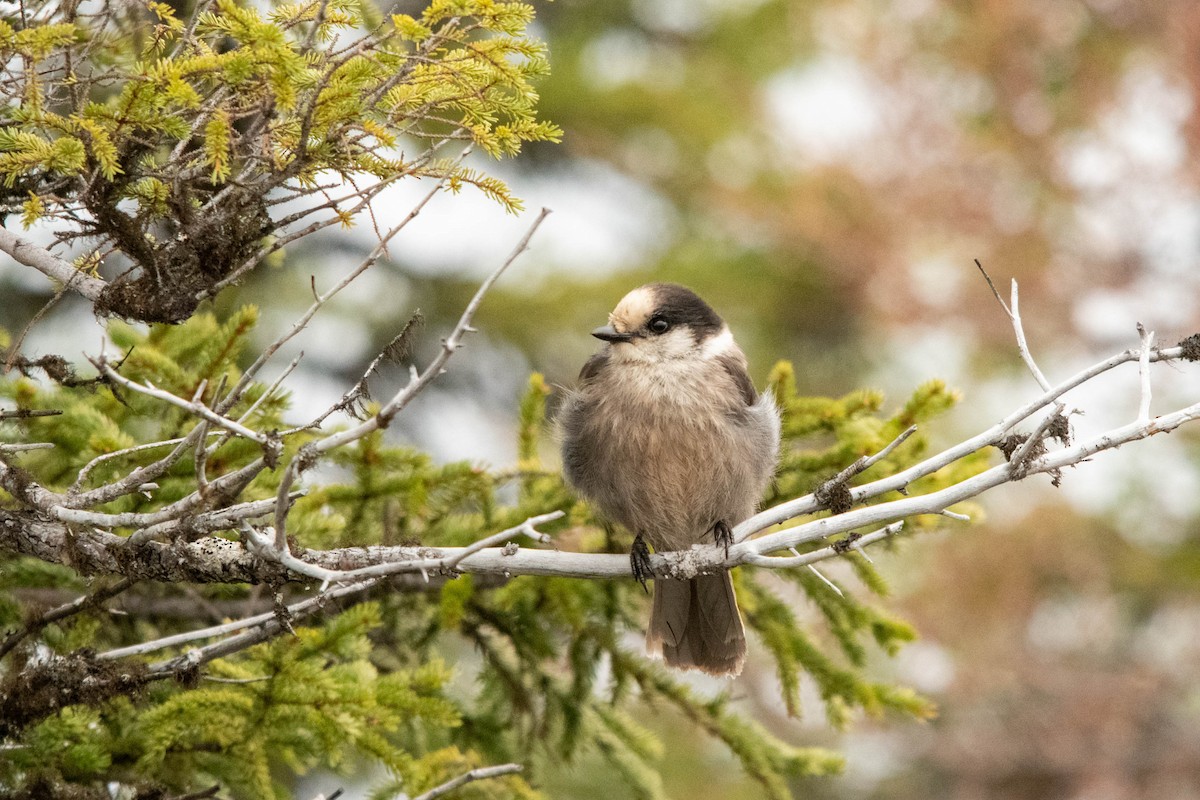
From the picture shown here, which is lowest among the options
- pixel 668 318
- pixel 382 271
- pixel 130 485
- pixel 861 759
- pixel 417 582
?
pixel 130 485

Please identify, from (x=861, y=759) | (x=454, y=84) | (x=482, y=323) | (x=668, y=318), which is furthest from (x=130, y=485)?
(x=861, y=759)

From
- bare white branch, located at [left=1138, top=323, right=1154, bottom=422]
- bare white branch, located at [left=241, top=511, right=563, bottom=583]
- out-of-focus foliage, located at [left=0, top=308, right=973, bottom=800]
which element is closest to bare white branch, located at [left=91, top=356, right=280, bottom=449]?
bare white branch, located at [left=241, top=511, right=563, bottom=583]

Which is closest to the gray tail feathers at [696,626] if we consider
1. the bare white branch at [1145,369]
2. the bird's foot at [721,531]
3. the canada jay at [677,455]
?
the canada jay at [677,455]

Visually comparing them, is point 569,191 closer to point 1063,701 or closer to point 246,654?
point 1063,701

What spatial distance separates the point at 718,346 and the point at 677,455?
0.52 metres

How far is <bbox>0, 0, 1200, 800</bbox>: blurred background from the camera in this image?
29.1 feet

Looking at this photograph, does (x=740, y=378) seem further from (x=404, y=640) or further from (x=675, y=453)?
(x=404, y=640)

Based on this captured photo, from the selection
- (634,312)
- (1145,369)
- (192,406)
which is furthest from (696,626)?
(192,406)

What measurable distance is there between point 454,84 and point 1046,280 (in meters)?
7.61

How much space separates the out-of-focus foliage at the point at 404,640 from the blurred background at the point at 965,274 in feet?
14.5

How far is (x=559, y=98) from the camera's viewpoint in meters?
8.91

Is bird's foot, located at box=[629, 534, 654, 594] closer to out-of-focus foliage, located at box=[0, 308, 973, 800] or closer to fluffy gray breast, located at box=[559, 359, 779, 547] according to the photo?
out-of-focus foliage, located at box=[0, 308, 973, 800]

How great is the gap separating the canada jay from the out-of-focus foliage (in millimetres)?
111

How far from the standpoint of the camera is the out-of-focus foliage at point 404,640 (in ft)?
9.86
